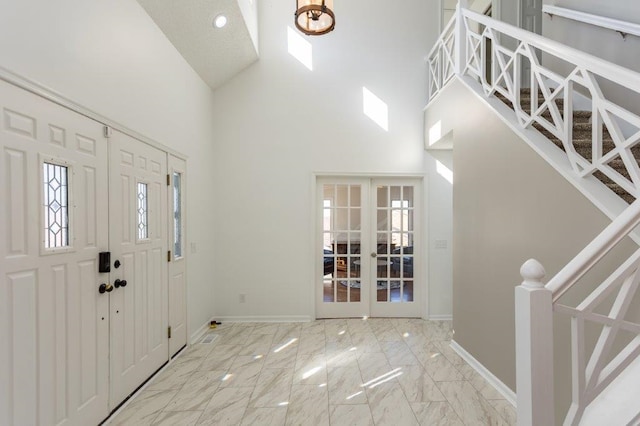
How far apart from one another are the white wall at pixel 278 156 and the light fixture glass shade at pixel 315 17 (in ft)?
6.13

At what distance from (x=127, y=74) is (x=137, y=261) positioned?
1.48m

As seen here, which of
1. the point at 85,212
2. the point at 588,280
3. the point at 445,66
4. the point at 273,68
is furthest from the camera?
the point at 273,68

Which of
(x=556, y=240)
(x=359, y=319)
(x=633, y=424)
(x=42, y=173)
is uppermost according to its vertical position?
(x=42, y=173)

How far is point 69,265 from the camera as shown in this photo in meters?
1.90

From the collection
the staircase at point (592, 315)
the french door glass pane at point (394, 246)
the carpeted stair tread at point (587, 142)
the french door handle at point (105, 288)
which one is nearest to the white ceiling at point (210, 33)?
the french door handle at point (105, 288)

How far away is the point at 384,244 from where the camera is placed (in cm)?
455

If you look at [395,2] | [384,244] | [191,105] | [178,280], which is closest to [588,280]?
[384,244]

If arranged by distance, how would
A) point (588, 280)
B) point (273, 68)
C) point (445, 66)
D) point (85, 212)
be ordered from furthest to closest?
point (273, 68), point (445, 66), point (85, 212), point (588, 280)

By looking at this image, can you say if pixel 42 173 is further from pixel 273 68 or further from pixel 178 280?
pixel 273 68

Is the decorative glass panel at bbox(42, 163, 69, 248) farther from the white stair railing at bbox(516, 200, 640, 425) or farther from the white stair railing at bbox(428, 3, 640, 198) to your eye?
the white stair railing at bbox(428, 3, 640, 198)

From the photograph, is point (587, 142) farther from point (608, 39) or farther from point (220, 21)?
point (220, 21)

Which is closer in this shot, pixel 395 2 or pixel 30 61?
pixel 30 61

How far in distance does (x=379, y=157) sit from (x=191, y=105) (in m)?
2.48

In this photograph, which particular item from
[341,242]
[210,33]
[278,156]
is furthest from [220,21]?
[341,242]
